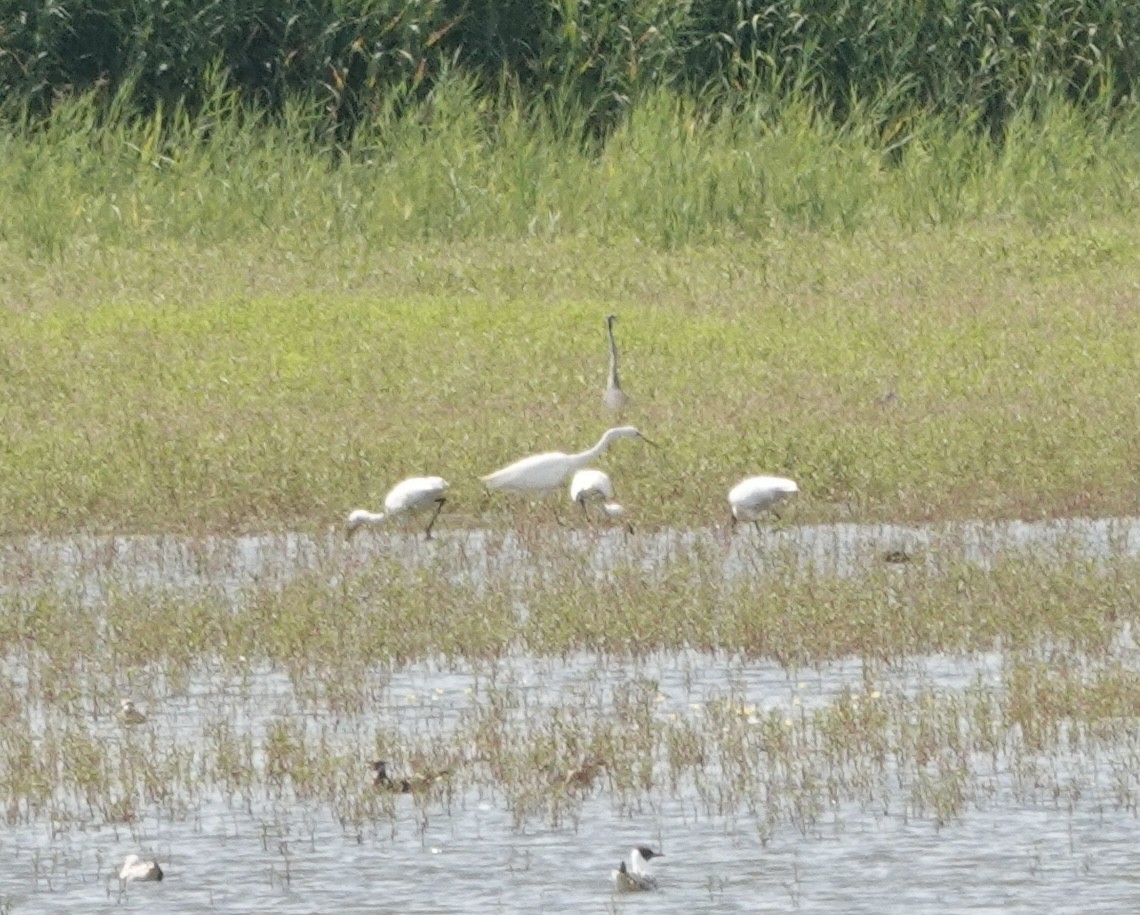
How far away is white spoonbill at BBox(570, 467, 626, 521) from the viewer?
40.9 feet

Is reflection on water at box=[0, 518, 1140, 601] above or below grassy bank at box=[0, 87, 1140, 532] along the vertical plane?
below

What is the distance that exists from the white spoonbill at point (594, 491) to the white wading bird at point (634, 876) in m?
5.11

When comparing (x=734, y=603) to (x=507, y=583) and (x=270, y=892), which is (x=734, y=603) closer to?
(x=507, y=583)

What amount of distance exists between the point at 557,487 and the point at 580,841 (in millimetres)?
4922

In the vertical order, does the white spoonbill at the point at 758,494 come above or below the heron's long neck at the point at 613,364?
below

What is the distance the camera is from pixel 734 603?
1056 cm

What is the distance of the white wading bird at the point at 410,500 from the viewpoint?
40.1ft

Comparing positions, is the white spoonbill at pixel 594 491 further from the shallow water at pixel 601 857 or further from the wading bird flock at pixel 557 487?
the shallow water at pixel 601 857

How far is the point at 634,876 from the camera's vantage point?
23.9 feet

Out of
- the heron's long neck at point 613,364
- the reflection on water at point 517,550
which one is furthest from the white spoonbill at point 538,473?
the heron's long neck at point 613,364

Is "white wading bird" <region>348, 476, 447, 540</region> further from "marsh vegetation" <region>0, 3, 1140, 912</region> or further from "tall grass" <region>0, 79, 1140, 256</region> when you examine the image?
"tall grass" <region>0, 79, 1140, 256</region>

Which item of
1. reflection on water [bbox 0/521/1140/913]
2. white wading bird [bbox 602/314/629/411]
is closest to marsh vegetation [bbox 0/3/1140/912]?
reflection on water [bbox 0/521/1140/913]

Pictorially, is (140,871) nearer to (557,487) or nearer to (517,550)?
(517,550)

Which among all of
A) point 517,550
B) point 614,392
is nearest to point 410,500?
point 517,550
